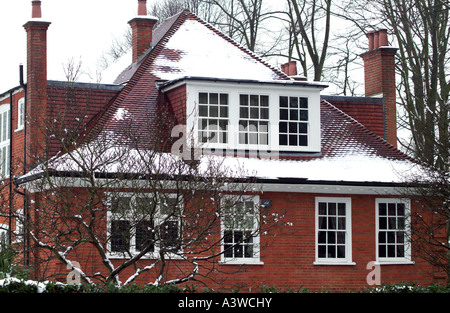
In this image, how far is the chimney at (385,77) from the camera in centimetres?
2672

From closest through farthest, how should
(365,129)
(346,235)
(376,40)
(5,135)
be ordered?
(346,235) → (365,129) → (5,135) → (376,40)

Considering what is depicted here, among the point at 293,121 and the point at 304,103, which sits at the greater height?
the point at 304,103

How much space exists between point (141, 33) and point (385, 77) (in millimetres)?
7798

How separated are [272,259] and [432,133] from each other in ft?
16.7

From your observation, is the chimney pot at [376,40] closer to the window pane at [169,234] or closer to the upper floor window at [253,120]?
the upper floor window at [253,120]

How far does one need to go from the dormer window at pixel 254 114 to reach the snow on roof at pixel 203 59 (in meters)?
1.04

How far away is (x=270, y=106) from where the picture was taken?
74.7 feet

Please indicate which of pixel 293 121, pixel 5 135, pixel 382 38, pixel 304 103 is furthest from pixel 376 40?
pixel 5 135

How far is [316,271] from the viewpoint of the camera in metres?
21.7

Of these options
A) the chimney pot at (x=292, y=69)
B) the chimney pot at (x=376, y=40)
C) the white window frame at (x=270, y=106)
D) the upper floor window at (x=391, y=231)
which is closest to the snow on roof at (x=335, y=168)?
the white window frame at (x=270, y=106)

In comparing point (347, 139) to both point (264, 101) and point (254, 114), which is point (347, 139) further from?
point (254, 114)

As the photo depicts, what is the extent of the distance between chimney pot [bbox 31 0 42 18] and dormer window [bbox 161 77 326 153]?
387 centimetres

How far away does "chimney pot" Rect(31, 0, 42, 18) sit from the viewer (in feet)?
74.4
